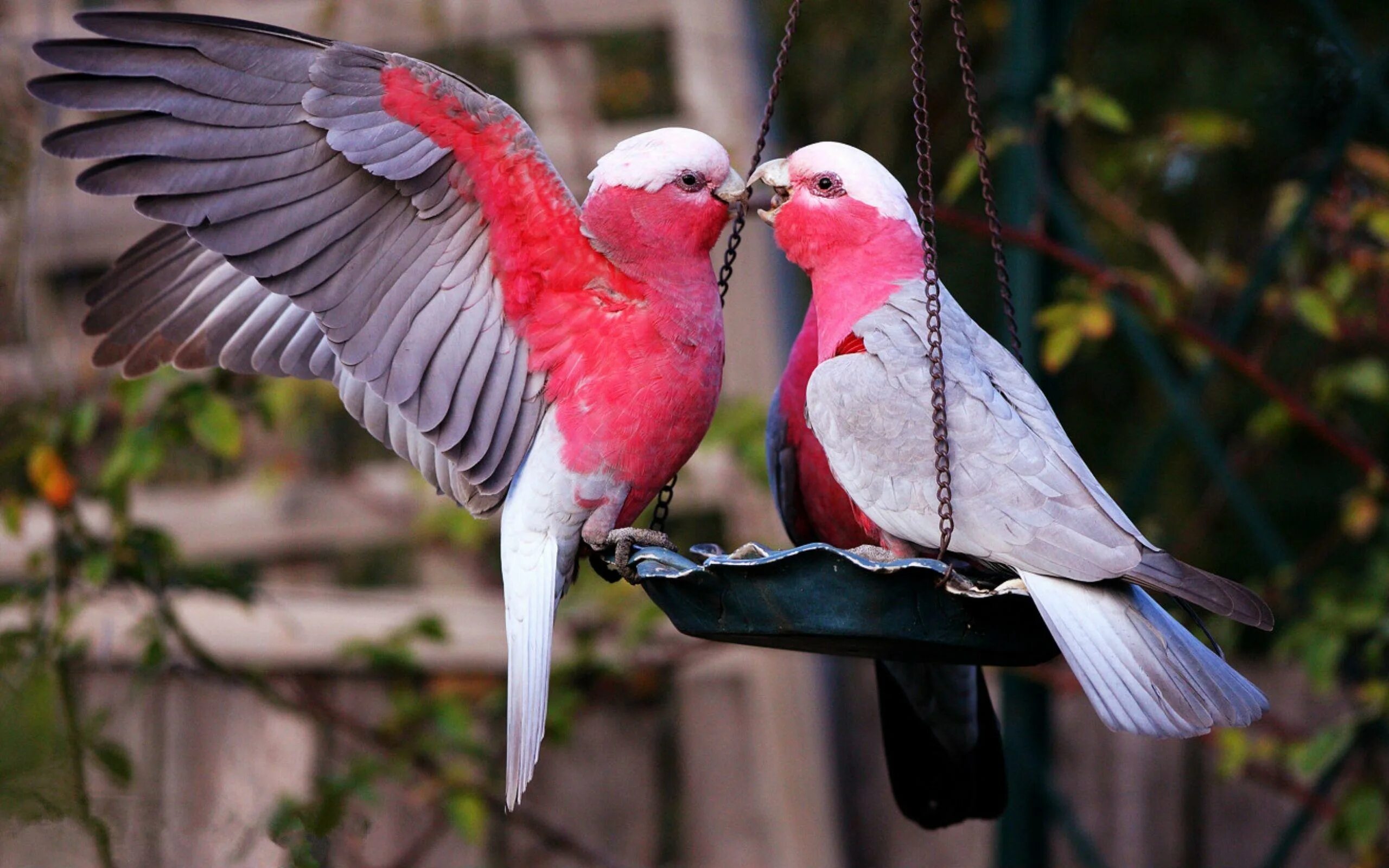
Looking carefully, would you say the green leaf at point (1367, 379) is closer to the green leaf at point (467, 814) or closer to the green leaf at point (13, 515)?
the green leaf at point (467, 814)

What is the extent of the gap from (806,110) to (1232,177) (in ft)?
5.25

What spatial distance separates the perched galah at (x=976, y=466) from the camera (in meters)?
1.67

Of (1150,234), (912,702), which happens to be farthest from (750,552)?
(1150,234)

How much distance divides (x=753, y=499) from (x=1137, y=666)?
2126mm

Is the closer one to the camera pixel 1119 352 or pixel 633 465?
pixel 633 465

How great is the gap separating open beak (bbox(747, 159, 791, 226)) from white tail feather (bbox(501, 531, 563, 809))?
0.64m

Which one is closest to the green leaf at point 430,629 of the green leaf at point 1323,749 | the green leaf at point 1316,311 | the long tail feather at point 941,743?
the long tail feather at point 941,743

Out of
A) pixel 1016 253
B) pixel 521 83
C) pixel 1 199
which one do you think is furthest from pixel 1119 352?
pixel 1 199

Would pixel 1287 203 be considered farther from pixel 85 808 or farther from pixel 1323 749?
pixel 85 808

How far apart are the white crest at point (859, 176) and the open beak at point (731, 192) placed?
96 mm

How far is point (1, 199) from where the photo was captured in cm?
310

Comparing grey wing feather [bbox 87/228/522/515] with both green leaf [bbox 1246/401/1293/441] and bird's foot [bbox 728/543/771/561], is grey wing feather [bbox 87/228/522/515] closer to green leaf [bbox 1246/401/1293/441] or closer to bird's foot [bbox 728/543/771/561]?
bird's foot [bbox 728/543/771/561]

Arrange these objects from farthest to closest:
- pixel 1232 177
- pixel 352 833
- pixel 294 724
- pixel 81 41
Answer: pixel 1232 177 → pixel 294 724 → pixel 352 833 → pixel 81 41

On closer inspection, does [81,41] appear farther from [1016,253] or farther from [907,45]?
[907,45]
